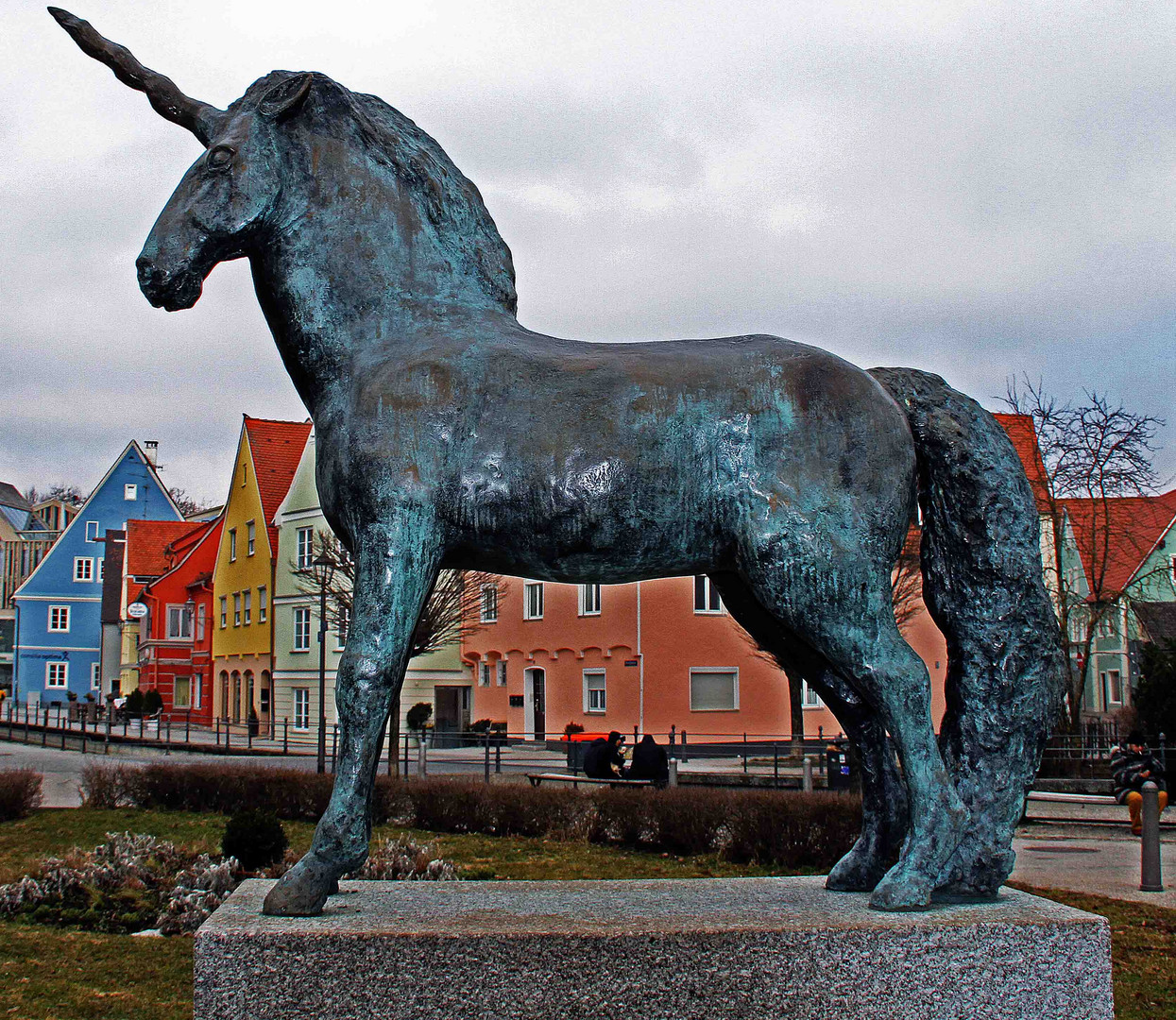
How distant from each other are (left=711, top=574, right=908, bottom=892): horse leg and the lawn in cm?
329

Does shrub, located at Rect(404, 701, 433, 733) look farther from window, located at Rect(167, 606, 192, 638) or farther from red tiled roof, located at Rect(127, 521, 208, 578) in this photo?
red tiled roof, located at Rect(127, 521, 208, 578)

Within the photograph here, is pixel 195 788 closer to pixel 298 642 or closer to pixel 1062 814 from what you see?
pixel 1062 814

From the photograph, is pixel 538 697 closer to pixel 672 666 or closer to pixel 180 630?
pixel 672 666

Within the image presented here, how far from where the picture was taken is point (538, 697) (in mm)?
38469

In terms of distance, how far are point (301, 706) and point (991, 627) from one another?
36.3 m

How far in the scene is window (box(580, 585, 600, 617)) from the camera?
36.1m

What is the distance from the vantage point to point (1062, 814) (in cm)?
1753

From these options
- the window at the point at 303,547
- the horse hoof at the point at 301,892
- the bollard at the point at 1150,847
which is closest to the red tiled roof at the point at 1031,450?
the bollard at the point at 1150,847

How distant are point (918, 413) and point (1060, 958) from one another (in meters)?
1.80

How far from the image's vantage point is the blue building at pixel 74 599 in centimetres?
6088

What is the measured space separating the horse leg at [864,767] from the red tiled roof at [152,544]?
56806mm

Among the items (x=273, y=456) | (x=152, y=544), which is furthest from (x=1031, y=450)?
(x=152, y=544)

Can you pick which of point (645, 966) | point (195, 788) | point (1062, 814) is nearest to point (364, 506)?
point (645, 966)

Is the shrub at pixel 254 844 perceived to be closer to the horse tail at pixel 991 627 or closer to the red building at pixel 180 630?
the horse tail at pixel 991 627
